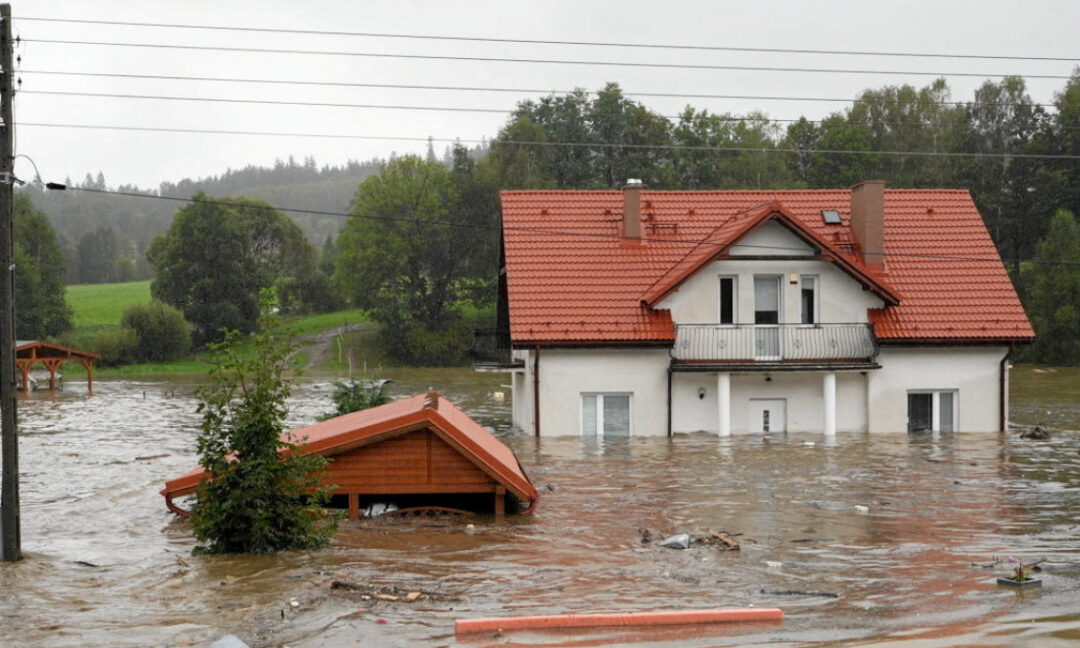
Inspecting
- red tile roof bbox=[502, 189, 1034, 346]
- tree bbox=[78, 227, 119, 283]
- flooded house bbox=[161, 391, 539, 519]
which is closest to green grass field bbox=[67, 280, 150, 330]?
tree bbox=[78, 227, 119, 283]

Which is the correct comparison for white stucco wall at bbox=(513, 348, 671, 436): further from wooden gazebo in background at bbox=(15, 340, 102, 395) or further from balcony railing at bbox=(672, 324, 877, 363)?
wooden gazebo in background at bbox=(15, 340, 102, 395)

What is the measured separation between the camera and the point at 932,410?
3475 cm

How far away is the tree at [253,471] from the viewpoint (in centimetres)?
1645

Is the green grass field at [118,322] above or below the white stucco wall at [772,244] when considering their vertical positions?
below

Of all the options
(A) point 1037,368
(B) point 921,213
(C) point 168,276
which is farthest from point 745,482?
(C) point 168,276

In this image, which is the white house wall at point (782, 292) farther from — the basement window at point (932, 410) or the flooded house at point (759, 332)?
the basement window at point (932, 410)

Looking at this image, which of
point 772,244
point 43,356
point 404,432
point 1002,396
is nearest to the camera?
point 404,432

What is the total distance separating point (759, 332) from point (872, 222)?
5323 millimetres

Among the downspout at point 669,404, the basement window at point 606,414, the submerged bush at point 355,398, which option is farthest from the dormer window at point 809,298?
the submerged bush at point 355,398

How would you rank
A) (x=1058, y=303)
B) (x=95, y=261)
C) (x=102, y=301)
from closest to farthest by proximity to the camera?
(x=1058, y=303), (x=102, y=301), (x=95, y=261)

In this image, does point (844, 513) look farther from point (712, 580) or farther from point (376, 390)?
point (376, 390)

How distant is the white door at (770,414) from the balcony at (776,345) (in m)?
1.38

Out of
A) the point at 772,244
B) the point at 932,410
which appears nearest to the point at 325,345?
the point at 772,244

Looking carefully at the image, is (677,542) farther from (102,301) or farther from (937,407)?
(102,301)
